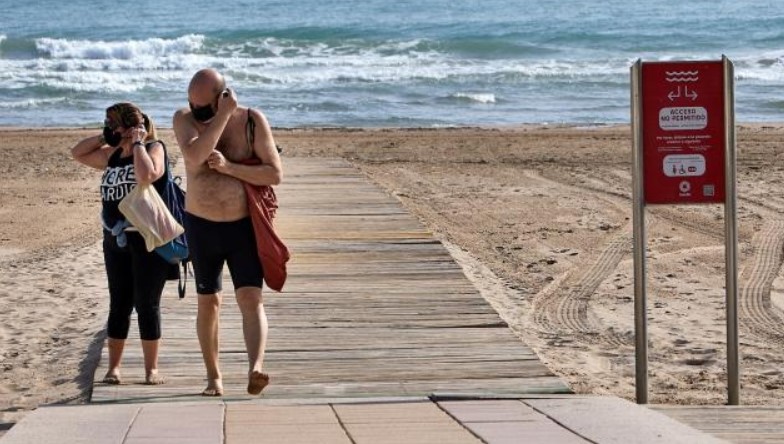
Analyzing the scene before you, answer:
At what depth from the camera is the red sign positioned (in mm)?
6816

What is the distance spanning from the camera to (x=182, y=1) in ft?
219

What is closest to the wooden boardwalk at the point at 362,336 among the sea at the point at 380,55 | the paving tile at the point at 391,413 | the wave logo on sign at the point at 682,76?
the paving tile at the point at 391,413

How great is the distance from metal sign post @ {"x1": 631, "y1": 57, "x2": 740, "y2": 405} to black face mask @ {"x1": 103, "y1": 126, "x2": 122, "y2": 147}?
8.14ft

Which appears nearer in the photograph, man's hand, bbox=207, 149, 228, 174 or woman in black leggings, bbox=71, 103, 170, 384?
man's hand, bbox=207, 149, 228, 174

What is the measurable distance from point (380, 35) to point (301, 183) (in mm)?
35341

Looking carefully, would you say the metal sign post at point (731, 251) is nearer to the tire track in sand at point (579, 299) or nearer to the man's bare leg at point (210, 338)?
the tire track in sand at point (579, 299)

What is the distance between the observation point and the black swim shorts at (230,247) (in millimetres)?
6645

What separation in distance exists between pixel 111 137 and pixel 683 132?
2755mm

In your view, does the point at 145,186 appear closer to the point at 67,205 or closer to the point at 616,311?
the point at 616,311

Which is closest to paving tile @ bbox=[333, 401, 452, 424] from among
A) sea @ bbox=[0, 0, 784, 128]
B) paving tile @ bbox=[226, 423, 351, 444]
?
paving tile @ bbox=[226, 423, 351, 444]

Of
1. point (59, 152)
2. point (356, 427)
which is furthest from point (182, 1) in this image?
point (356, 427)

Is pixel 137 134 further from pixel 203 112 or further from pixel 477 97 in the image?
pixel 477 97

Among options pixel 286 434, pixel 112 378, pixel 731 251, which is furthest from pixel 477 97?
pixel 286 434

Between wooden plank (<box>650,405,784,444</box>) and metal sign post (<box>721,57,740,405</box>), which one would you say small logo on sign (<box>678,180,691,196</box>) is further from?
wooden plank (<box>650,405,784,444</box>)
